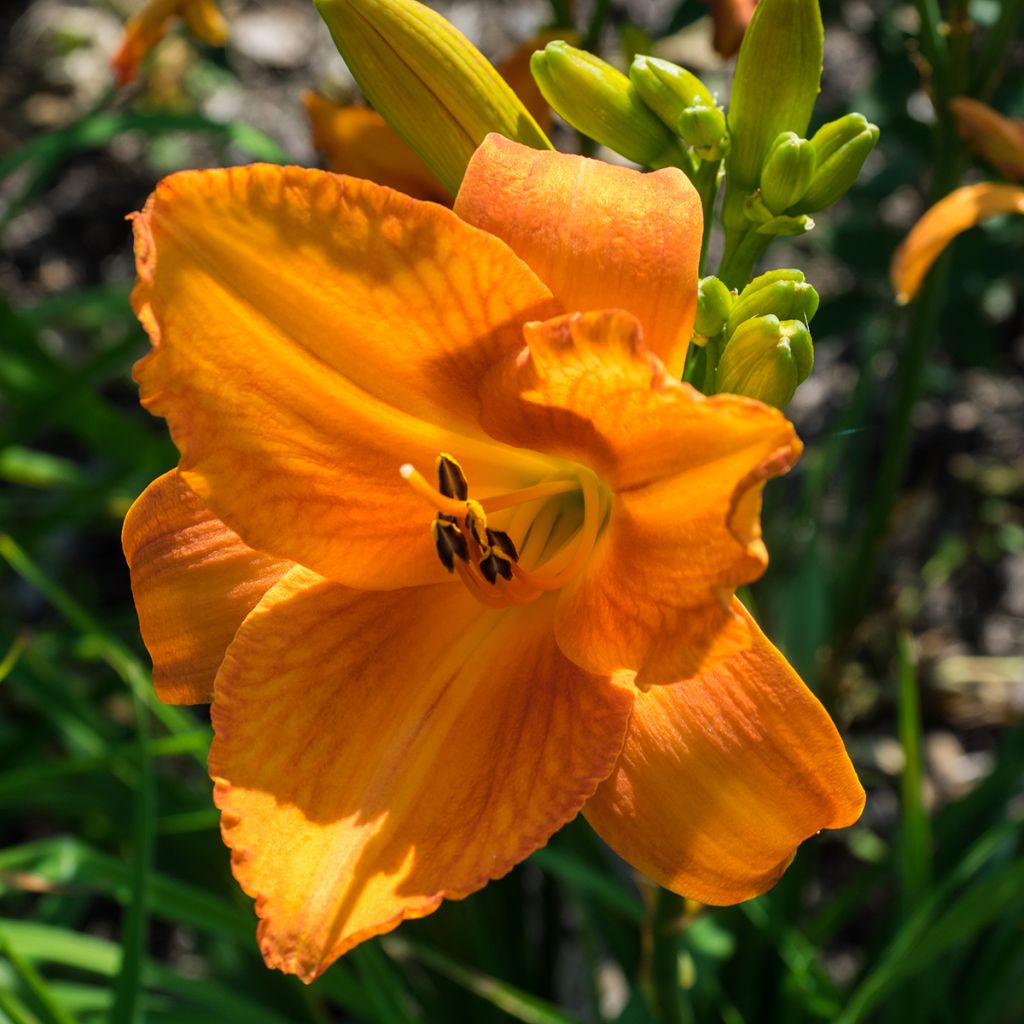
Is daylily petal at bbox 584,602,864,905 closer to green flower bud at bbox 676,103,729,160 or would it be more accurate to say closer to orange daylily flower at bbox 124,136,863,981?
orange daylily flower at bbox 124,136,863,981

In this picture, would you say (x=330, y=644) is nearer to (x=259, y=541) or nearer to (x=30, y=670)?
(x=259, y=541)

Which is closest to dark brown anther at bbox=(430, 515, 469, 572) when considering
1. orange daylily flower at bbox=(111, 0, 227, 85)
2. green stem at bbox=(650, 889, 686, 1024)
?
green stem at bbox=(650, 889, 686, 1024)

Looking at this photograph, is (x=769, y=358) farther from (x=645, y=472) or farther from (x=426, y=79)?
(x=426, y=79)

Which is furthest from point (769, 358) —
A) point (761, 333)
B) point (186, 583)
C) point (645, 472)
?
point (186, 583)

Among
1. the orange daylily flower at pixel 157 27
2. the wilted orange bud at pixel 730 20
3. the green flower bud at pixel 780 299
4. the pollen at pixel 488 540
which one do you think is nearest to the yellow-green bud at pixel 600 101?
the green flower bud at pixel 780 299

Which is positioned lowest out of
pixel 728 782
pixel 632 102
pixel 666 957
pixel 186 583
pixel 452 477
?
pixel 666 957

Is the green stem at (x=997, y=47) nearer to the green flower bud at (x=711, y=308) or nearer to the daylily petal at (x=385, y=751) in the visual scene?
the green flower bud at (x=711, y=308)
